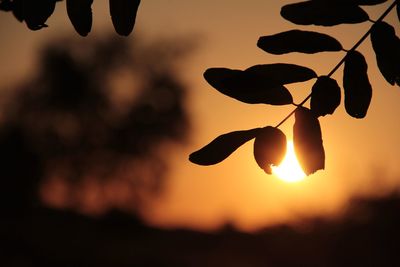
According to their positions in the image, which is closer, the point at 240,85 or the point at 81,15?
the point at 240,85

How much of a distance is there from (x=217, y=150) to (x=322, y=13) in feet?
1.51

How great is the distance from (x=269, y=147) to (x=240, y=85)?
0.68ft

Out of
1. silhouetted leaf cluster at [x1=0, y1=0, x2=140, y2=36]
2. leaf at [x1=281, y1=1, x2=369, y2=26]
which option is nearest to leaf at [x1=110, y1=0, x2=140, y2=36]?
silhouetted leaf cluster at [x1=0, y1=0, x2=140, y2=36]

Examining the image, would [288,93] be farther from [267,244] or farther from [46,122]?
[267,244]

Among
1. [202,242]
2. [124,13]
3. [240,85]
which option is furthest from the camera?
[202,242]

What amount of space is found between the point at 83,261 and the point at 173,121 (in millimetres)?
8207

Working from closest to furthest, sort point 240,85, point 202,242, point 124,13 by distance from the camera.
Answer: point 240,85 → point 124,13 → point 202,242

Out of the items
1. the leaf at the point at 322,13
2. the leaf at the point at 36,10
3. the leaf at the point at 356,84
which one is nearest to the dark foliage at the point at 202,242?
the leaf at the point at 356,84

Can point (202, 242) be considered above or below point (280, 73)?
above

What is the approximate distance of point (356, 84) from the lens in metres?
1.52

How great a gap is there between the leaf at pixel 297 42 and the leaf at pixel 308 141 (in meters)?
0.17

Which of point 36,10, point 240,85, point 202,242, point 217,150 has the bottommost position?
point 217,150

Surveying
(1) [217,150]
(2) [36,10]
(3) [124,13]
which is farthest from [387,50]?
(2) [36,10]

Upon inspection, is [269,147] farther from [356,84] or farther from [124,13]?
[124,13]
